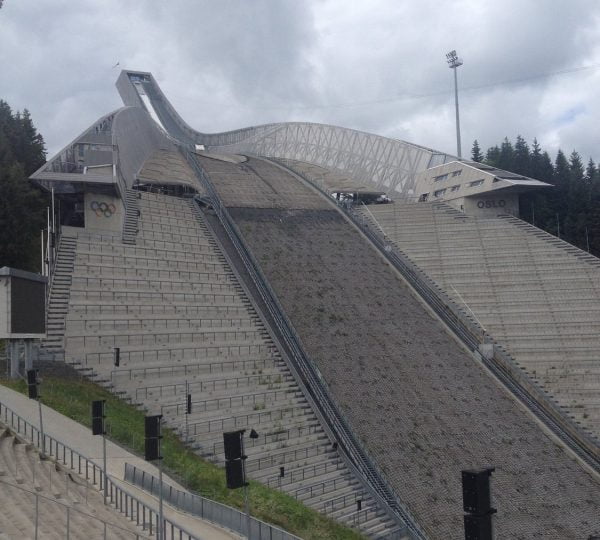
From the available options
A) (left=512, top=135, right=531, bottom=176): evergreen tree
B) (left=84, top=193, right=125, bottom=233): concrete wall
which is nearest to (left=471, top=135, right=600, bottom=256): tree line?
(left=512, top=135, right=531, bottom=176): evergreen tree

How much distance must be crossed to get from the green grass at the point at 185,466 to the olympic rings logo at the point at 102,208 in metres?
11.7

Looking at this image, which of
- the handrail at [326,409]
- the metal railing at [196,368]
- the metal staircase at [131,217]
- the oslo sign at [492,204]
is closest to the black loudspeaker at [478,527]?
the handrail at [326,409]

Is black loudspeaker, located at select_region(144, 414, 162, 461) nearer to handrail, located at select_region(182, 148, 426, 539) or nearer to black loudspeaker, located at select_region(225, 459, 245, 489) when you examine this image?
black loudspeaker, located at select_region(225, 459, 245, 489)

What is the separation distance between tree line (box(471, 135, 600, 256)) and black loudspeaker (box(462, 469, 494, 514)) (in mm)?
41418

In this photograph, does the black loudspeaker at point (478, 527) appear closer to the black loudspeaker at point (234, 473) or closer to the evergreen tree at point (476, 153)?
the black loudspeaker at point (234, 473)

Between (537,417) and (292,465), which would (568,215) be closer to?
(537,417)

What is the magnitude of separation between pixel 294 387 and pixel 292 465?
444 cm

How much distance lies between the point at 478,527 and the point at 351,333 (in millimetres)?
22491

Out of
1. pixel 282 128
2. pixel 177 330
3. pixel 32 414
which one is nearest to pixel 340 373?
pixel 177 330

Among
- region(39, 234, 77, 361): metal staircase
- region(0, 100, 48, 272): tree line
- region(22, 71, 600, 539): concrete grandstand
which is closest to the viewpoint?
region(22, 71, 600, 539): concrete grandstand

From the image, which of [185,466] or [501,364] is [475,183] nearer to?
[501,364]

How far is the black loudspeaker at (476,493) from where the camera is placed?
5895 mm

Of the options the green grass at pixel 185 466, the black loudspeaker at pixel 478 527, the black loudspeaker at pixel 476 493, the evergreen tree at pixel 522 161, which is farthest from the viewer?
the evergreen tree at pixel 522 161

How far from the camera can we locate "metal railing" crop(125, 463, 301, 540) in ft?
38.7
